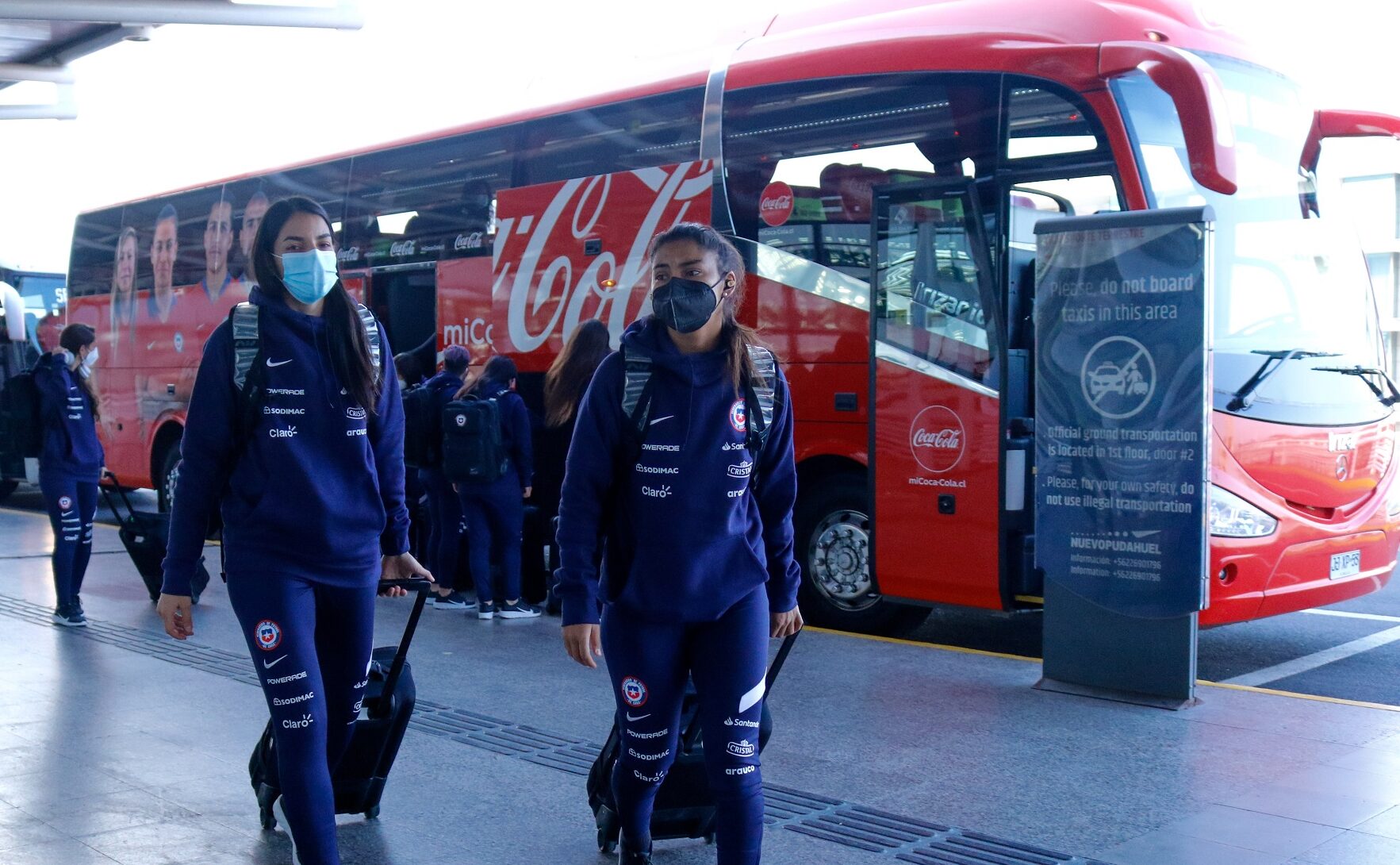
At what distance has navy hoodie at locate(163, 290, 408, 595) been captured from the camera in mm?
3699

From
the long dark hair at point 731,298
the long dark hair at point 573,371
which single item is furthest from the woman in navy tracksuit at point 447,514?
the long dark hair at point 731,298

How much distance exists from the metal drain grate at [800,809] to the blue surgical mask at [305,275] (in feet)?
7.50

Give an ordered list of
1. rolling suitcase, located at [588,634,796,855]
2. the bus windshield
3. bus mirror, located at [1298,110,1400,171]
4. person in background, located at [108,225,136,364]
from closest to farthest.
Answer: rolling suitcase, located at [588,634,796,855] < the bus windshield < bus mirror, located at [1298,110,1400,171] < person in background, located at [108,225,136,364]

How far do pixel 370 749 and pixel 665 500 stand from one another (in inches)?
66.5

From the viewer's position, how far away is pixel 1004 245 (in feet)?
25.6

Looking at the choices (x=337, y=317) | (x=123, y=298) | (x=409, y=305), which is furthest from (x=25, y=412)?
(x=123, y=298)

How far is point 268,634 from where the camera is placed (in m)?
3.68

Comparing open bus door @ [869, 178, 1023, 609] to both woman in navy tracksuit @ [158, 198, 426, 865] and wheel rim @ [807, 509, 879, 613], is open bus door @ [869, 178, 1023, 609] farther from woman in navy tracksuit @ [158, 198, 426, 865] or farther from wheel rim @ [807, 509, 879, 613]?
woman in navy tracksuit @ [158, 198, 426, 865]

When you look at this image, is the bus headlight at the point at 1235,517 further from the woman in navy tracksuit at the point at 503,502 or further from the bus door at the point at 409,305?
the bus door at the point at 409,305

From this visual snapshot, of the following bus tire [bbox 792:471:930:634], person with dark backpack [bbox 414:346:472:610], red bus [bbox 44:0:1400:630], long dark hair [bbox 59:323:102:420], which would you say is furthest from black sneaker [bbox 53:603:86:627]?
bus tire [bbox 792:471:930:634]

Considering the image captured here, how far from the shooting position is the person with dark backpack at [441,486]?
362 inches

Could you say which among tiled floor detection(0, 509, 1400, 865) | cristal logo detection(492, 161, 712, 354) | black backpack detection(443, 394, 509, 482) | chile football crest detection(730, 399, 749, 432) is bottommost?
tiled floor detection(0, 509, 1400, 865)

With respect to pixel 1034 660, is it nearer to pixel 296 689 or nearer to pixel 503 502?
pixel 503 502

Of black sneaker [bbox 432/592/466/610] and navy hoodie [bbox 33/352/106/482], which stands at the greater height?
navy hoodie [bbox 33/352/106/482]
